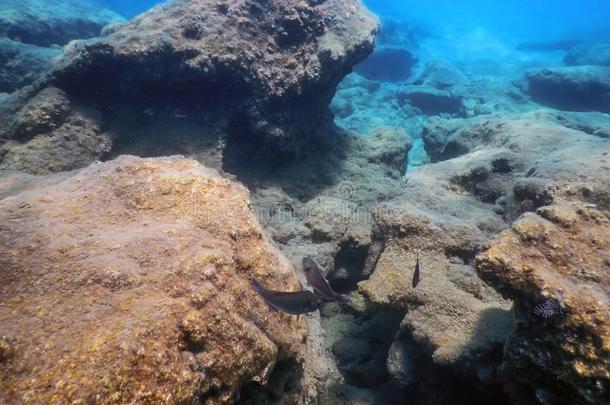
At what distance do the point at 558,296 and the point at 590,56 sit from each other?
92.3 ft

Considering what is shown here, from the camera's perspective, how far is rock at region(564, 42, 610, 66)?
21625mm

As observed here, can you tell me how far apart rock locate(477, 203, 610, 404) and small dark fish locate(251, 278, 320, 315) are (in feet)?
3.95

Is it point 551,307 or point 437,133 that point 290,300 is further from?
point 437,133

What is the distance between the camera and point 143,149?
585cm

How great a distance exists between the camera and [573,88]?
46.9ft

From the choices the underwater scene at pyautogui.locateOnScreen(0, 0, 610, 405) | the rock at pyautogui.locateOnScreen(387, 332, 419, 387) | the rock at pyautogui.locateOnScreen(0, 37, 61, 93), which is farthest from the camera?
the rock at pyautogui.locateOnScreen(0, 37, 61, 93)

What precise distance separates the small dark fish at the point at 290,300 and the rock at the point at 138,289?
105 mm

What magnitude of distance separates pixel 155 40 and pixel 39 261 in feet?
14.7

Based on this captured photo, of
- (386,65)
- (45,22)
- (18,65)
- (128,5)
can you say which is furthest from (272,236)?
(128,5)

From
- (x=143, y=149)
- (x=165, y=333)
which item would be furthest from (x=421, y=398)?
(x=143, y=149)

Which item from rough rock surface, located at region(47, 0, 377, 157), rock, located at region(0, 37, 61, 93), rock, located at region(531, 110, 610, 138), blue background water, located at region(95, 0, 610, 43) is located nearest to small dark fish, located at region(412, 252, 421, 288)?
rough rock surface, located at region(47, 0, 377, 157)

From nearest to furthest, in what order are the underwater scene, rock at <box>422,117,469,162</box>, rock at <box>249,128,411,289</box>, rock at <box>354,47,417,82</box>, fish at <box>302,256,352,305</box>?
the underwater scene
fish at <box>302,256,352,305</box>
rock at <box>249,128,411,289</box>
rock at <box>422,117,469,162</box>
rock at <box>354,47,417,82</box>

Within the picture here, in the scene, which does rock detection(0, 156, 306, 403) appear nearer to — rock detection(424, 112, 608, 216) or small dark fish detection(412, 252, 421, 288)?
small dark fish detection(412, 252, 421, 288)

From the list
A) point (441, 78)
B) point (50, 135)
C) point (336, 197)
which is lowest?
point (50, 135)
